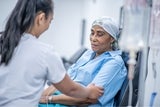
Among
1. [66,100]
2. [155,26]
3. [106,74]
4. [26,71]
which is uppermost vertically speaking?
[155,26]

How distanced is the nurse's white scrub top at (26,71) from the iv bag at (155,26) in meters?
0.47

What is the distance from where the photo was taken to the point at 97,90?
190 cm

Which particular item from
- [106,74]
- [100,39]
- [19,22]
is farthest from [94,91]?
[19,22]

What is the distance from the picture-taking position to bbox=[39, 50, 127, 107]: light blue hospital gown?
1.96 m

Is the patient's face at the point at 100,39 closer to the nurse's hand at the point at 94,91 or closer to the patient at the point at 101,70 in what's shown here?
the patient at the point at 101,70

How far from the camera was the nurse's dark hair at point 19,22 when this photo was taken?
62.0 inches

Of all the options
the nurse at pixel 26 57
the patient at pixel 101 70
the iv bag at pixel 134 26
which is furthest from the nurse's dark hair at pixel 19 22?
the patient at pixel 101 70

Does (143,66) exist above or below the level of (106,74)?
above

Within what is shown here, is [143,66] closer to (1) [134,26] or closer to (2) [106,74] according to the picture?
(1) [134,26]

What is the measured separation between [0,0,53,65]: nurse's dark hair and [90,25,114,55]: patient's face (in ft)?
1.90

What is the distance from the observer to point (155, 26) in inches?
59.9

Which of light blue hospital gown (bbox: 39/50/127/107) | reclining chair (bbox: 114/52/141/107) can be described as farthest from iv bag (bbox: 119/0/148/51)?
light blue hospital gown (bbox: 39/50/127/107)

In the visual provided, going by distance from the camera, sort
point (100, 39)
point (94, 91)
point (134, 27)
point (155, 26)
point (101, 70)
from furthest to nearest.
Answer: point (100, 39)
point (101, 70)
point (94, 91)
point (155, 26)
point (134, 27)

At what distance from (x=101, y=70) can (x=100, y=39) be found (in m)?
0.23
